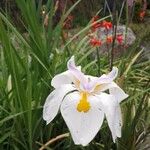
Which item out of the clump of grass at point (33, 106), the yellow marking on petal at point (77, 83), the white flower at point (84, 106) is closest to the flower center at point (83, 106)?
the white flower at point (84, 106)

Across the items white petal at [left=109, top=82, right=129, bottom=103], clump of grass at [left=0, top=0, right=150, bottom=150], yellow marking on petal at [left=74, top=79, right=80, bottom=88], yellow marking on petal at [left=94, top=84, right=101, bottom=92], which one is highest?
yellow marking on petal at [left=74, top=79, right=80, bottom=88]

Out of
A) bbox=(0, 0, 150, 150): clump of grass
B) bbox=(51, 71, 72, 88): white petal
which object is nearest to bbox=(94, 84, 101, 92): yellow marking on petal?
bbox=(51, 71, 72, 88): white petal

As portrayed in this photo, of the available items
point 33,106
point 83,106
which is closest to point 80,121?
point 83,106

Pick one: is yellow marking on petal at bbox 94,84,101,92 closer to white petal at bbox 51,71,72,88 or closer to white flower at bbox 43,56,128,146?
white flower at bbox 43,56,128,146

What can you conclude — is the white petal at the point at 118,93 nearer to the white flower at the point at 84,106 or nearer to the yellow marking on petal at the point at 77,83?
the white flower at the point at 84,106

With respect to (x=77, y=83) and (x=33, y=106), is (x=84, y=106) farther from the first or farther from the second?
(x=33, y=106)

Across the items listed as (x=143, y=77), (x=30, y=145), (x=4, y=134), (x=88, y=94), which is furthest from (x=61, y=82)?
(x=143, y=77)

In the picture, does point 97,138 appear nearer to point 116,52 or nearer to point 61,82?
point 61,82

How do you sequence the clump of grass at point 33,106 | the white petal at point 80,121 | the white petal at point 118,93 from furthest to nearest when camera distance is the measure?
the clump of grass at point 33,106 < the white petal at point 118,93 < the white petal at point 80,121
